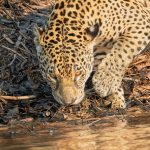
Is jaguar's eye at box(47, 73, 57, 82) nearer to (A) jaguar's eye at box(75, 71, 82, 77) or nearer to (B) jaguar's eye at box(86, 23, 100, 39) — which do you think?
(A) jaguar's eye at box(75, 71, 82, 77)

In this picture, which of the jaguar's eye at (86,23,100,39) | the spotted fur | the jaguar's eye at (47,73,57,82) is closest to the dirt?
the spotted fur

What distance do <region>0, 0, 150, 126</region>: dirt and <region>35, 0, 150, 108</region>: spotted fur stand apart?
0.30 m

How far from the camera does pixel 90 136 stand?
7762mm

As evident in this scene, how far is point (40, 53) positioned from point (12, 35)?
2.28 meters

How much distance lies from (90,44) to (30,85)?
46.6 inches

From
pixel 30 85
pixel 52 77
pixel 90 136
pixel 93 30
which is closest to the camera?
pixel 90 136

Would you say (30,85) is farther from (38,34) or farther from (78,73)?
(78,73)

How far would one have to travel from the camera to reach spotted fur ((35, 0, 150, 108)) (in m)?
9.00

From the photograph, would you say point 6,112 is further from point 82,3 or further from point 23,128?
point 82,3

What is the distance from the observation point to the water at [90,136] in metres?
7.19

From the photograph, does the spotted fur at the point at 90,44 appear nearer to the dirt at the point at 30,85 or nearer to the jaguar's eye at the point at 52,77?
the jaguar's eye at the point at 52,77

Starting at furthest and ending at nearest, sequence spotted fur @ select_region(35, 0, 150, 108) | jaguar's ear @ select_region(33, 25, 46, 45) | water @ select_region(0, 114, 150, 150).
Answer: jaguar's ear @ select_region(33, 25, 46, 45) < spotted fur @ select_region(35, 0, 150, 108) < water @ select_region(0, 114, 150, 150)

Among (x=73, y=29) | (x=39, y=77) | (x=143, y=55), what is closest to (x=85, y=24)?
(x=73, y=29)

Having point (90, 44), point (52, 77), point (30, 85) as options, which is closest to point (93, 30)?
point (90, 44)
